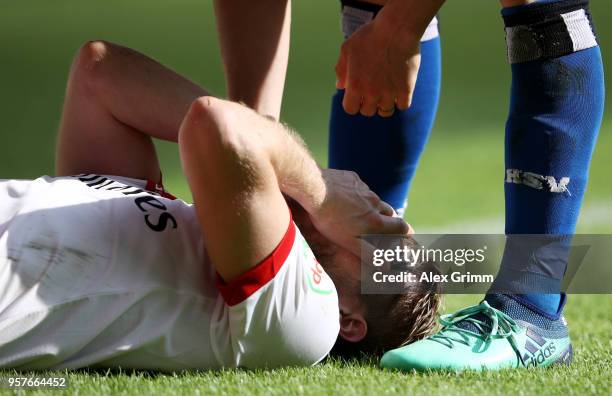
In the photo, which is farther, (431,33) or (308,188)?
(431,33)

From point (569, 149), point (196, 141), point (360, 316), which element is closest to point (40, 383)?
point (196, 141)

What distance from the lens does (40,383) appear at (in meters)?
1.00

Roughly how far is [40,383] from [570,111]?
29.7 inches

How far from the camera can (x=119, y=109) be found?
1275mm

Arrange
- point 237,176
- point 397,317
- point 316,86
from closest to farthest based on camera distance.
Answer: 1. point 237,176
2. point 397,317
3. point 316,86

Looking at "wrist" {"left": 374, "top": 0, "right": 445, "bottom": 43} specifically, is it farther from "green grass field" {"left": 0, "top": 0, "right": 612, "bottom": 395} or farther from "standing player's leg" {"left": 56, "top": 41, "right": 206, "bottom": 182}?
"green grass field" {"left": 0, "top": 0, "right": 612, "bottom": 395}

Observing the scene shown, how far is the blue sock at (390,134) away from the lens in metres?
1.65

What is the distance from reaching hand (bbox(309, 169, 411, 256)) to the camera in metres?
1.14

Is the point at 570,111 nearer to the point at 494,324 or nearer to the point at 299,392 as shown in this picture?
the point at 494,324

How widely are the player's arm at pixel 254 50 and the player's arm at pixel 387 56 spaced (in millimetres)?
233

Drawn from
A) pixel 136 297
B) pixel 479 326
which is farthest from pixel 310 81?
pixel 136 297

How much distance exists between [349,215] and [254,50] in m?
0.45

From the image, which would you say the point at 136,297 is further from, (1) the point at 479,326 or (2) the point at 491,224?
(2) the point at 491,224

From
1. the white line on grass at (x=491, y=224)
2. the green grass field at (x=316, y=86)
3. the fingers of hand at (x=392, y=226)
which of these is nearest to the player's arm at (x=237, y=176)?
the fingers of hand at (x=392, y=226)
